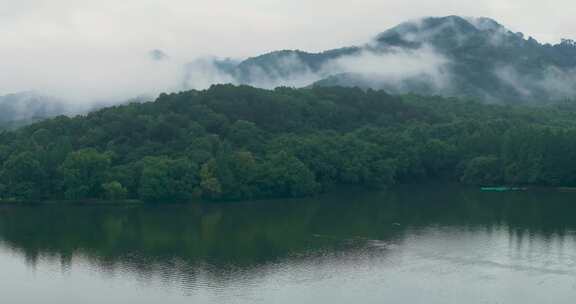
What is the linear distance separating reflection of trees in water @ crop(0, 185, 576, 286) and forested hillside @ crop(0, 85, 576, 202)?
5.68ft

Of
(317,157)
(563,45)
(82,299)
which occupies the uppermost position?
(563,45)

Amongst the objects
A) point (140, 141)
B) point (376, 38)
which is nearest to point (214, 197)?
point (140, 141)

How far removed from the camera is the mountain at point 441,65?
88.4 metres

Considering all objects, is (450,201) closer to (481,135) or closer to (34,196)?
(481,135)

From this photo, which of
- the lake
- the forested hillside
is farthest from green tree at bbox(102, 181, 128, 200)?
the lake

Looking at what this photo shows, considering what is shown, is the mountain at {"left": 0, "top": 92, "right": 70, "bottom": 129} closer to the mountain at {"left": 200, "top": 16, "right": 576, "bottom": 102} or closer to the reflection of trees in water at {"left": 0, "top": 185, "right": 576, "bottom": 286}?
the mountain at {"left": 200, "top": 16, "right": 576, "bottom": 102}

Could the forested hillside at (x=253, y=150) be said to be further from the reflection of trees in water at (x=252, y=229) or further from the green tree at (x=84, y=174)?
the reflection of trees in water at (x=252, y=229)

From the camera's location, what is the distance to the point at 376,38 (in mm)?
105438

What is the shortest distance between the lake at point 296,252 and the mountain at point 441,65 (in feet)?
167

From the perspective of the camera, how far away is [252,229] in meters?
32.1

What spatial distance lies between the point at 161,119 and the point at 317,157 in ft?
30.6

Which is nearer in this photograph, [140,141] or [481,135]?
[140,141]

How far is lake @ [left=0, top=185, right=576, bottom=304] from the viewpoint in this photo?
22531mm

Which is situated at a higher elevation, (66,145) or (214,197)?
(66,145)
